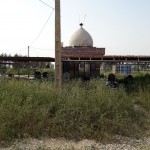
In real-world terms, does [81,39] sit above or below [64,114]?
above

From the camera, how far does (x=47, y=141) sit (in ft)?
27.2

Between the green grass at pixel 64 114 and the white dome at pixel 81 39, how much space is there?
32346 millimetres

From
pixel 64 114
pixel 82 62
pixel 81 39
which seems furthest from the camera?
pixel 81 39

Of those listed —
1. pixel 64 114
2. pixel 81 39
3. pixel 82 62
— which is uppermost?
pixel 81 39

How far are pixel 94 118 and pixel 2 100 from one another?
2.64 meters

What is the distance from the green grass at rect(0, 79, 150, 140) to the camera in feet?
28.5

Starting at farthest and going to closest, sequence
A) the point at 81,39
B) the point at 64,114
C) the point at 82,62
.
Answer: the point at 81,39 → the point at 82,62 → the point at 64,114

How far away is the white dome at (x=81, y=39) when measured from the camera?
1716 inches

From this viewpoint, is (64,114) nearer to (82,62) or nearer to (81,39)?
(82,62)

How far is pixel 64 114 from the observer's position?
9133 millimetres

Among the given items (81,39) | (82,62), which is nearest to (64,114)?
(82,62)

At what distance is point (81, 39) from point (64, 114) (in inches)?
1374

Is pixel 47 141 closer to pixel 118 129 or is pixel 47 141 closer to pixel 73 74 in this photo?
pixel 118 129

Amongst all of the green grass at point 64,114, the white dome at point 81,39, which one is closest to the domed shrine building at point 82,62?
the white dome at point 81,39
